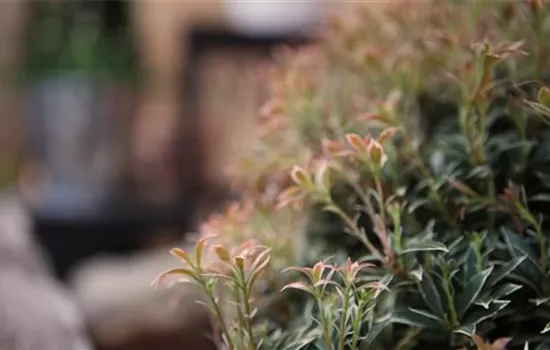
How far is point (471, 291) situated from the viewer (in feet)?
1.54

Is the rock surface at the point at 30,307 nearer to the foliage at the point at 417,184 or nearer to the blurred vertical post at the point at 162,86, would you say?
the foliage at the point at 417,184

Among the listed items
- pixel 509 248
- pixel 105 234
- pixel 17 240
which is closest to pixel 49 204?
pixel 105 234

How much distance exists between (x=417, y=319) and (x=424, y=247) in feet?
0.14

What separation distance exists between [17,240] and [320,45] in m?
0.54

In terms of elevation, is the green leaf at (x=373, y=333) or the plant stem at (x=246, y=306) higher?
the plant stem at (x=246, y=306)

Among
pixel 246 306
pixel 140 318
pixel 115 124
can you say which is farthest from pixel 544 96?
pixel 115 124

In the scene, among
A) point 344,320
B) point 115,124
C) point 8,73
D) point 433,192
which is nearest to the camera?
point 344,320

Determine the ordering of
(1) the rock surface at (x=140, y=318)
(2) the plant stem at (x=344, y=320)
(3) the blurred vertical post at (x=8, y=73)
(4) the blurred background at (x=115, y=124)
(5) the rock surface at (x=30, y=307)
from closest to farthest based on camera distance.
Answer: (2) the plant stem at (x=344, y=320)
(5) the rock surface at (x=30, y=307)
(1) the rock surface at (x=140, y=318)
(4) the blurred background at (x=115, y=124)
(3) the blurred vertical post at (x=8, y=73)

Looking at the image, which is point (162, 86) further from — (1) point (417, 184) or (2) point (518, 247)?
(2) point (518, 247)

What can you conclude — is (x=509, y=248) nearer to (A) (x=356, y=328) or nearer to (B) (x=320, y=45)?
(A) (x=356, y=328)

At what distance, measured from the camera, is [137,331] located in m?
1.27

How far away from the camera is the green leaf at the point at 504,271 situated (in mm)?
476

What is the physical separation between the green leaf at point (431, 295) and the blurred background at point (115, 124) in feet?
3.76

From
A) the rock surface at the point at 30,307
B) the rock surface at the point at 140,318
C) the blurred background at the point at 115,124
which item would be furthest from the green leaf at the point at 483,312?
the blurred background at the point at 115,124
